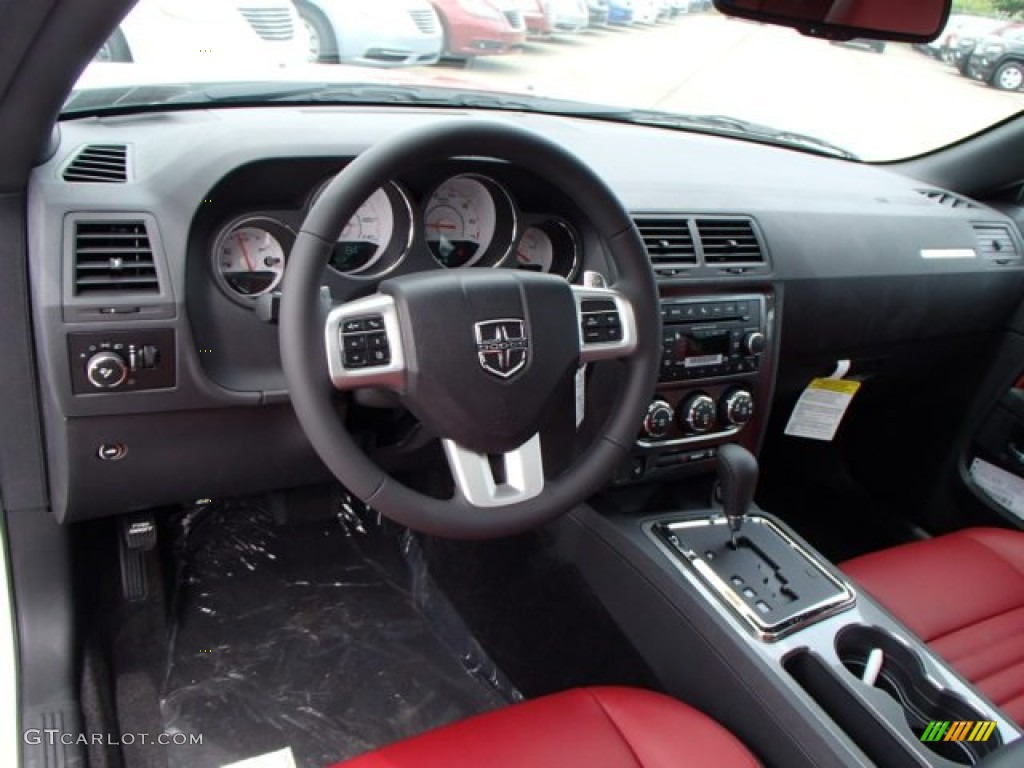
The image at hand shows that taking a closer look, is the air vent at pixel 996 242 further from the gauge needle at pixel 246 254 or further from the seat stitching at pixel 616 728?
the gauge needle at pixel 246 254

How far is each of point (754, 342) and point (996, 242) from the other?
111 centimetres

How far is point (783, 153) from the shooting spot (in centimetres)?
259

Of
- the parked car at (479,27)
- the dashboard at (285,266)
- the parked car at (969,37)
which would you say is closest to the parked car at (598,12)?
the parked car at (479,27)

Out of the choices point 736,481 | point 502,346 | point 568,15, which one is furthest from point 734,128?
point 502,346

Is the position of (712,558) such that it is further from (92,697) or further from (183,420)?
(92,697)

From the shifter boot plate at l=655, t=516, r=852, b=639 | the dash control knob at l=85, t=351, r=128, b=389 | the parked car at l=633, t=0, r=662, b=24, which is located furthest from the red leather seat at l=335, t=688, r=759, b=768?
the parked car at l=633, t=0, r=662, b=24

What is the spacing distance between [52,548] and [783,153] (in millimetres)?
2119

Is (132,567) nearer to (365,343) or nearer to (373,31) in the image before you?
(365,343)

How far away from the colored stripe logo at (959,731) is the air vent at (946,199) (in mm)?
1621

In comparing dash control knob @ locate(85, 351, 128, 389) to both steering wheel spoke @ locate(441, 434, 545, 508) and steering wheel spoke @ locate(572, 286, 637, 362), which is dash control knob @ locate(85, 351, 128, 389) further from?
steering wheel spoke @ locate(572, 286, 637, 362)

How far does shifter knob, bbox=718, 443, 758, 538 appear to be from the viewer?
5.55 ft

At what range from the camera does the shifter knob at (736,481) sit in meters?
1.69

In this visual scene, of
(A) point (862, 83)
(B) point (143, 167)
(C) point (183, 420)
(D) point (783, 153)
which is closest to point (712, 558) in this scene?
(C) point (183, 420)

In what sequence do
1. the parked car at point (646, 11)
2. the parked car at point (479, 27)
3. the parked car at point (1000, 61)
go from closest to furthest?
the parked car at point (479, 27) → the parked car at point (1000, 61) → the parked car at point (646, 11)
